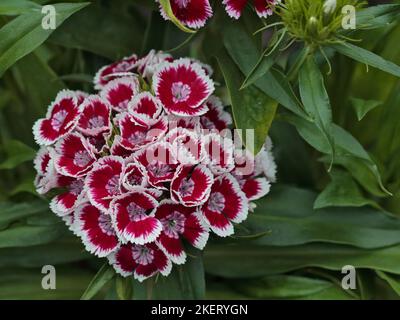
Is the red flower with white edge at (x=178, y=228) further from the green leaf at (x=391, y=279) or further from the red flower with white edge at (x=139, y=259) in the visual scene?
the green leaf at (x=391, y=279)

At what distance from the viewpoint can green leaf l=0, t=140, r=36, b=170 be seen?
1.32 metres

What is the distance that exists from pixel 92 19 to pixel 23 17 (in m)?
0.21

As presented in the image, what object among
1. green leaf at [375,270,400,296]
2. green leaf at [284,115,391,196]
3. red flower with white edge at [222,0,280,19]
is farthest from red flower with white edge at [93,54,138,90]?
green leaf at [375,270,400,296]

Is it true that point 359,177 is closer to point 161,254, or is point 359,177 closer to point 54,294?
point 161,254

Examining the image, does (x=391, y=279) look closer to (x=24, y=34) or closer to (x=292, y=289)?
(x=292, y=289)

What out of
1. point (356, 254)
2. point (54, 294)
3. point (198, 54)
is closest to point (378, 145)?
point (356, 254)

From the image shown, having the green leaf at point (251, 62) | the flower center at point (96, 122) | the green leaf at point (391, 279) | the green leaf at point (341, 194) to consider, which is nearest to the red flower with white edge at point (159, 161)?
the flower center at point (96, 122)

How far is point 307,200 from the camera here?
1.32 metres

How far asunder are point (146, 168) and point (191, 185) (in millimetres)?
77

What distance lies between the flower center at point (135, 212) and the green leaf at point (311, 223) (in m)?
0.23

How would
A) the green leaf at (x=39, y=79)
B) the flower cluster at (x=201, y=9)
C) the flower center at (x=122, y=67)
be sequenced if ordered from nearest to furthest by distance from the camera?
1. the flower cluster at (x=201, y=9)
2. the flower center at (x=122, y=67)
3. the green leaf at (x=39, y=79)

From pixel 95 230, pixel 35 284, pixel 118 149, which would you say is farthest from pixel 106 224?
pixel 35 284

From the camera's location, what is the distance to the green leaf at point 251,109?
3.63 ft

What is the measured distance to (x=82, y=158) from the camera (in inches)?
42.5
